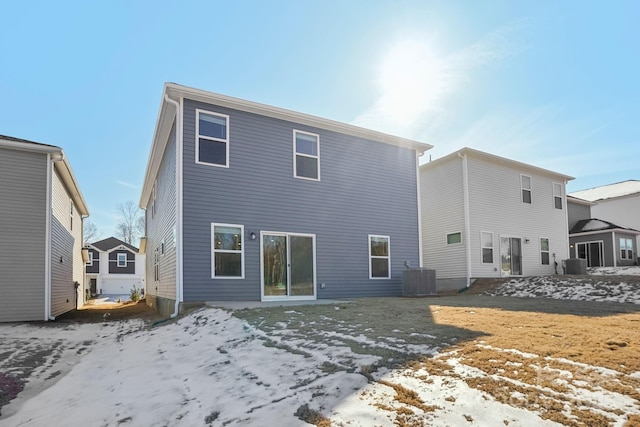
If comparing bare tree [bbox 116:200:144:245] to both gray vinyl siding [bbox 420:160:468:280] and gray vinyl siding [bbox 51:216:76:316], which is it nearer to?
gray vinyl siding [bbox 51:216:76:316]

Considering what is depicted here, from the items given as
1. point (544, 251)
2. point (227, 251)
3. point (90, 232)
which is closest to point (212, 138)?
point (227, 251)

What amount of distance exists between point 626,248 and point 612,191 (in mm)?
6419

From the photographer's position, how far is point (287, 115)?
10.6 m

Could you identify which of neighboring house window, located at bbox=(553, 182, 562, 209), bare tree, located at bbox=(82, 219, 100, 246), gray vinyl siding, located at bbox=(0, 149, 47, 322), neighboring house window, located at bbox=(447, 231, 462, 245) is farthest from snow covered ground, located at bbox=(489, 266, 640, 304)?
bare tree, located at bbox=(82, 219, 100, 246)

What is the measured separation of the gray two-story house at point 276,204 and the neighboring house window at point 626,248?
15448 millimetres

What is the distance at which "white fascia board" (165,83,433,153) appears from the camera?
917 centimetres

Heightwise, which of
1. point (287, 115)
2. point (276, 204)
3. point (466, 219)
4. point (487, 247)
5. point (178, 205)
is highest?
point (287, 115)

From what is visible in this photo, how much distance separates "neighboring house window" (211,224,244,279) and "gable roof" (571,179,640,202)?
24.8 metres

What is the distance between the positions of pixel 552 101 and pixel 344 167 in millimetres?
6311

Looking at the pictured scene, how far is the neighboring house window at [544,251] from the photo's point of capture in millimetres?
17047

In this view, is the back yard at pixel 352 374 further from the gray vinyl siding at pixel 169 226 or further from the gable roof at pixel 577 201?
the gable roof at pixel 577 201

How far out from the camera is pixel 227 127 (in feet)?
32.3

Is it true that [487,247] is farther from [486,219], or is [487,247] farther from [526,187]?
[526,187]

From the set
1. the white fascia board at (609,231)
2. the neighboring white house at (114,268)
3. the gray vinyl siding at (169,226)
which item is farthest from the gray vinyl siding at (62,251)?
the white fascia board at (609,231)
